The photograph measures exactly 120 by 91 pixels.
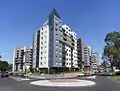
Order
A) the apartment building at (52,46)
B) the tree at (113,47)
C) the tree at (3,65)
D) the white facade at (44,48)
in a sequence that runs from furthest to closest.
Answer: the tree at (3,65) → the white facade at (44,48) → the apartment building at (52,46) → the tree at (113,47)

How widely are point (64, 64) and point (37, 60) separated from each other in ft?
49.2

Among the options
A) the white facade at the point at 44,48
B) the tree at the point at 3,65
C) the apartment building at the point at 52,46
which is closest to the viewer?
the apartment building at the point at 52,46

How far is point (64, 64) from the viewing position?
13562 centimetres

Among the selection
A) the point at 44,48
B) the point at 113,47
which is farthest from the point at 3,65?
the point at 113,47

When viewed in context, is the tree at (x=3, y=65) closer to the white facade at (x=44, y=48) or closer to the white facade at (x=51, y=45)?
the white facade at (x=51, y=45)

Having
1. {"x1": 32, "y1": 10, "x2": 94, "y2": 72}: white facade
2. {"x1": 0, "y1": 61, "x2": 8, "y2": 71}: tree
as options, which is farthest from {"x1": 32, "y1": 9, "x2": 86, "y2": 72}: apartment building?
{"x1": 0, "y1": 61, "x2": 8, "y2": 71}: tree

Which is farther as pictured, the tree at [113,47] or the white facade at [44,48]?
the white facade at [44,48]

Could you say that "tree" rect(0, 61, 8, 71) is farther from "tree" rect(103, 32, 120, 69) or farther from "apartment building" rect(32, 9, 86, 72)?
"tree" rect(103, 32, 120, 69)

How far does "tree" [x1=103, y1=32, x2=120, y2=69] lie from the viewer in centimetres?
8094

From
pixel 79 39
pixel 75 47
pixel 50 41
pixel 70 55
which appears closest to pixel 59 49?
pixel 50 41

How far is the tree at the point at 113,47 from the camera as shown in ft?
266

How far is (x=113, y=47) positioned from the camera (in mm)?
86000

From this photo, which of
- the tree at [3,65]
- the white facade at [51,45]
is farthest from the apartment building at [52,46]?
the tree at [3,65]

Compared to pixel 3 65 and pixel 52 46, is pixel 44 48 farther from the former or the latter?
pixel 3 65
